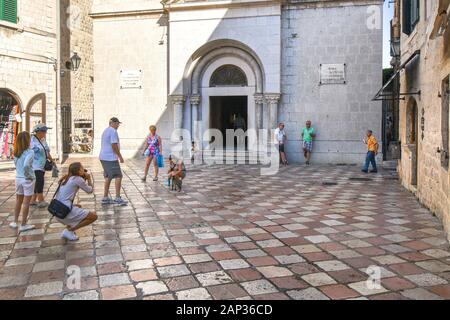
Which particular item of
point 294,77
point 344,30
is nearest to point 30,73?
point 294,77

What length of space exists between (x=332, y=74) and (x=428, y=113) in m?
7.95

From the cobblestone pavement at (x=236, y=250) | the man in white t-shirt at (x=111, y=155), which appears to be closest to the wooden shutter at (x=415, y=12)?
the cobblestone pavement at (x=236, y=250)

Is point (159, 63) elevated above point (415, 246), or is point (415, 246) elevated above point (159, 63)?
point (159, 63)

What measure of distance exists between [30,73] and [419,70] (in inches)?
534

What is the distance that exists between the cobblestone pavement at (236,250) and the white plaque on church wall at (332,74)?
24.2ft

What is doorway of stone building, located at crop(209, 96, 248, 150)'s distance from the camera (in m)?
17.5

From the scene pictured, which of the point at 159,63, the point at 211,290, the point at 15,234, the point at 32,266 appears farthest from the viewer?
the point at 159,63

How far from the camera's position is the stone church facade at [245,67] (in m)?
15.2

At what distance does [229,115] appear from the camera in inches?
754

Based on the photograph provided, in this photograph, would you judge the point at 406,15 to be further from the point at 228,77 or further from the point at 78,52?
the point at 78,52

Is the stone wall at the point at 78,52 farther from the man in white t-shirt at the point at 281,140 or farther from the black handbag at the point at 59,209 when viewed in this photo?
the black handbag at the point at 59,209
